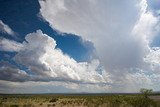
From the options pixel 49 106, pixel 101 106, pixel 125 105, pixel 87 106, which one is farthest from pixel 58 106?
pixel 125 105

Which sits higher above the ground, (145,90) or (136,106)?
(145,90)

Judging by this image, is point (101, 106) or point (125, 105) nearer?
point (125, 105)

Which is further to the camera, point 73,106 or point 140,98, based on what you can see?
point 73,106

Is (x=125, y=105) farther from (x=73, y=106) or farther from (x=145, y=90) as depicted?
(x=73, y=106)

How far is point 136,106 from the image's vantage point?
53.8 m

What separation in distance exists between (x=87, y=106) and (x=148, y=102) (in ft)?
60.9

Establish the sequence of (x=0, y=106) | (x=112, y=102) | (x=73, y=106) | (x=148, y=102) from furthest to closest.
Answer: (x=73, y=106)
(x=0, y=106)
(x=112, y=102)
(x=148, y=102)

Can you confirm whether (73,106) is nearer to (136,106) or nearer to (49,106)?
(49,106)

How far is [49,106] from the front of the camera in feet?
241

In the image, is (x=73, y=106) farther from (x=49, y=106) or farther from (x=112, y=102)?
(x=112, y=102)

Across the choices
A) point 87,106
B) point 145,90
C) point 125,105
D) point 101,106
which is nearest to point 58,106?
point 87,106

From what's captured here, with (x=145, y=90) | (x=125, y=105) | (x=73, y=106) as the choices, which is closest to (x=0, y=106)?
(x=73, y=106)

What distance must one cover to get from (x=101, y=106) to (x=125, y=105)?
686 centimetres

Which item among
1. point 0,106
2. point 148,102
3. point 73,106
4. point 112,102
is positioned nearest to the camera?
point 148,102
